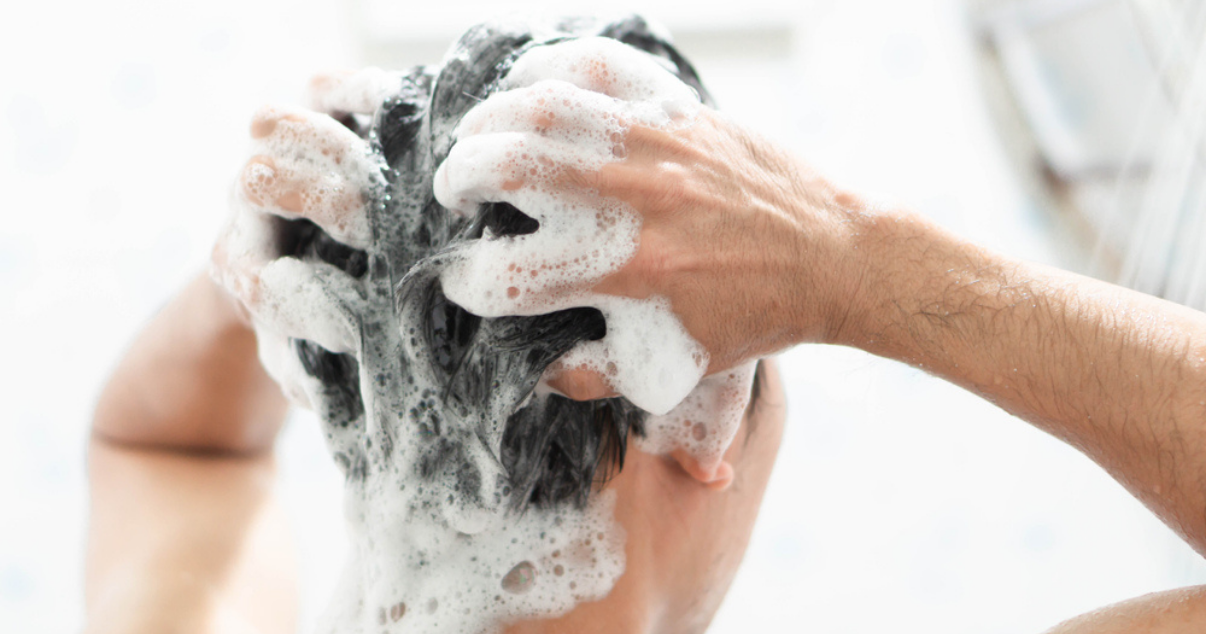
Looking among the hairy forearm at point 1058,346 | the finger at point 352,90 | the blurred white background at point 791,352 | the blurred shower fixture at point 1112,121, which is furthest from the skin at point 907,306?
the blurred white background at point 791,352

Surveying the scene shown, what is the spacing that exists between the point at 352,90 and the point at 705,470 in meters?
0.47

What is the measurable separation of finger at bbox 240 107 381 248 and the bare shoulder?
2.05 feet

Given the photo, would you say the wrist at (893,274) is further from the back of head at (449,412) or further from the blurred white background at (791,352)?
the blurred white background at (791,352)

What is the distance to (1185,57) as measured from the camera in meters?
1.09

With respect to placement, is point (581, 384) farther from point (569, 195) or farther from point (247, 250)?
point (247, 250)

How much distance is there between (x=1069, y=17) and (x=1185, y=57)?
694mm

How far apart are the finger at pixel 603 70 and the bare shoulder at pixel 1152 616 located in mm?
487

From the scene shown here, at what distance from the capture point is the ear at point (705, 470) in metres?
0.77

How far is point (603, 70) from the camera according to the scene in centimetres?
60

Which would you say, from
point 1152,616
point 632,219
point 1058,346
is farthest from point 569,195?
point 1152,616

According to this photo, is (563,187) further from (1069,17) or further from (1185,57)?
(1069,17)

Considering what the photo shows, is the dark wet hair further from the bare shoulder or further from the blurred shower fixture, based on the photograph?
the blurred shower fixture

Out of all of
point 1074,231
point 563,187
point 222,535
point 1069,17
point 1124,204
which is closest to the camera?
point 563,187

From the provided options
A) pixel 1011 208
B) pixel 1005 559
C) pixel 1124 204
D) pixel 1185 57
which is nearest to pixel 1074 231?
pixel 1011 208
